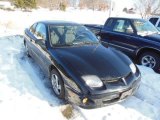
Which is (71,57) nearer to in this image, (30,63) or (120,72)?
(120,72)

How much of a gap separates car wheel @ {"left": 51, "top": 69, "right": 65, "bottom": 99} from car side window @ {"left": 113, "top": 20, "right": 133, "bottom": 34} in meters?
3.41

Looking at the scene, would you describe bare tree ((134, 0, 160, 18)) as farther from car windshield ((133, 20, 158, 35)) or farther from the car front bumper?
the car front bumper

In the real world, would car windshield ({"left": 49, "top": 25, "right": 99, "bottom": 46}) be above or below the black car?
above

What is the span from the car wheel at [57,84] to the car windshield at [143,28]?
134 inches

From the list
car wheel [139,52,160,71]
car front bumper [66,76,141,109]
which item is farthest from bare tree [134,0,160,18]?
car front bumper [66,76,141,109]

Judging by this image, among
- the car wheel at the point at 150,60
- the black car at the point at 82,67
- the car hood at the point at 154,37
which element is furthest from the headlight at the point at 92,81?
the car hood at the point at 154,37

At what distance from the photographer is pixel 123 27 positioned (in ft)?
23.8

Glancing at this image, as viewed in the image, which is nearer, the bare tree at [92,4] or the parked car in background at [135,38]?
the parked car in background at [135,38]

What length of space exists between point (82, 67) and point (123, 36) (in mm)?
3467

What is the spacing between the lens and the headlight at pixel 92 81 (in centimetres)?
369

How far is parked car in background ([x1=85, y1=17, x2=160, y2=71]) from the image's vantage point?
6270mm

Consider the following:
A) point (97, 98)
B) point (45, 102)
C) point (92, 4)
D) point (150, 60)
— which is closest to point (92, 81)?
point (97, 98)

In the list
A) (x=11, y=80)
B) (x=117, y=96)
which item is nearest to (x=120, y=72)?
(x=117, y=96)

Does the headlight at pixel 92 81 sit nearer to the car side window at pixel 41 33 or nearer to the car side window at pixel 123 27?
the car side window at pixel 41 33
